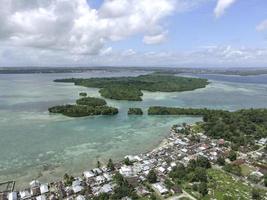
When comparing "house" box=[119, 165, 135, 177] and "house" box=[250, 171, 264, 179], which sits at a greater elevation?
"house" box=[119, 165, 135, 177]

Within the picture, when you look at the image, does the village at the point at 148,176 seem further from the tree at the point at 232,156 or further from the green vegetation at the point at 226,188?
the green vegetation at the point at 226,188

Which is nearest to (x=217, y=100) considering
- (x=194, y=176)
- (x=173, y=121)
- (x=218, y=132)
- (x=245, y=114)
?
(x=245, y=114)

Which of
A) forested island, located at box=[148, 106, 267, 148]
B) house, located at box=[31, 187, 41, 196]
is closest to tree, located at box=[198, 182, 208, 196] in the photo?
forested island, located at box=[148, 106, 267, 148]

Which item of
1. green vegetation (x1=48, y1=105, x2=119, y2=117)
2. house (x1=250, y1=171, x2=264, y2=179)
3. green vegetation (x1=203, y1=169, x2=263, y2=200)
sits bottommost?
green vegetation (x1=203, y1=169, x2=263, y2=200)

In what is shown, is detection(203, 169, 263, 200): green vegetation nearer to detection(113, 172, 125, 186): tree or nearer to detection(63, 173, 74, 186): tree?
detection(113, 172, 125, 186): tree

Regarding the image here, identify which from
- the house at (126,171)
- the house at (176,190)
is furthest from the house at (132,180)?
the house at (176,190)

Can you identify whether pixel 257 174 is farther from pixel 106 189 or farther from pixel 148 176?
pixel 106 189
